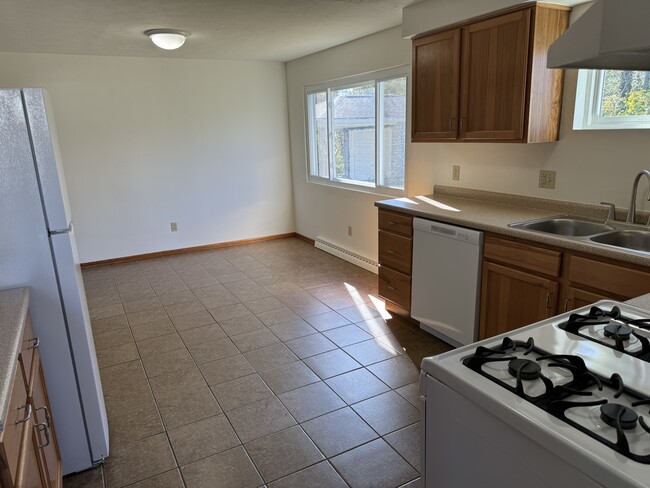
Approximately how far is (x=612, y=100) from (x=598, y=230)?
0.75 meters

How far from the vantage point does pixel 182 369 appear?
9.89 ft

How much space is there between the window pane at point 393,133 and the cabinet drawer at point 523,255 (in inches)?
71.3

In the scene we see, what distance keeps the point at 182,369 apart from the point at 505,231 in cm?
217

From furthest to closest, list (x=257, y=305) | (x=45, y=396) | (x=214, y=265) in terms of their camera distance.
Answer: (x=214, y=265)
(x=257, y=305)
(x=45, y=396)

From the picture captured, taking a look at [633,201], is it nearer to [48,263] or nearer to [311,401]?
[311,401]

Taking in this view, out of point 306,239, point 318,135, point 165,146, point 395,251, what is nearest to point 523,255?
point 395,251

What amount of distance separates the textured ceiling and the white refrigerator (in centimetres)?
174

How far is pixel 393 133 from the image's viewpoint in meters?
4.39

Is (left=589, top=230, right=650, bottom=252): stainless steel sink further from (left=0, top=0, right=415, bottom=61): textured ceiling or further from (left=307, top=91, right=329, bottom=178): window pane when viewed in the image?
(left=307, top=91, right=329, bottom=178): window pane

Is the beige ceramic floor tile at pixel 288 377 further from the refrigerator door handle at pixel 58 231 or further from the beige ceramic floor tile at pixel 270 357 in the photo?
the refrigerator door handle at pixel 58 231

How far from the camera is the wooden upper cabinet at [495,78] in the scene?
8.68ft

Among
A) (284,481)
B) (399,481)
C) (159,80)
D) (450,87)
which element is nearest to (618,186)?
(450,87)

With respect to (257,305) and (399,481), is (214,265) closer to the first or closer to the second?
(257,305)

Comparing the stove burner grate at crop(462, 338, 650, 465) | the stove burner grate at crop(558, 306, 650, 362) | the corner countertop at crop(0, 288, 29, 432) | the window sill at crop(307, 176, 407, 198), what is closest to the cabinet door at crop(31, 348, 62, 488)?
the corner countertop at crop(0, 288, 29, 432)
